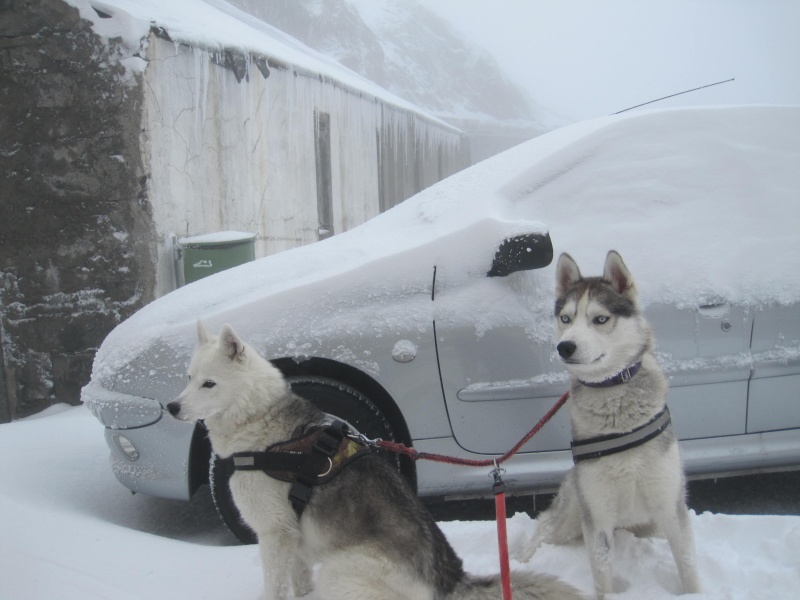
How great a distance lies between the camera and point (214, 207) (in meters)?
6.99

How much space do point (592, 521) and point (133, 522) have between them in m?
2.40

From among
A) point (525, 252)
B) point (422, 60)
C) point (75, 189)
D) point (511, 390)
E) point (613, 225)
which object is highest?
point (422, 60)

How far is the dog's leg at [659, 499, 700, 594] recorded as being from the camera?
7.06ft

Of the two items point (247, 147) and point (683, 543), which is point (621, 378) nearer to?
point (683, 543)

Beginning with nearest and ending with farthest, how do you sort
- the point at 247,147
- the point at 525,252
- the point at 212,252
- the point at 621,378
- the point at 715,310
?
1. the point at 621,378
2. the point at 525,252
3. the point at 715,310
4. the point at 212,252
5. the point at 247,147

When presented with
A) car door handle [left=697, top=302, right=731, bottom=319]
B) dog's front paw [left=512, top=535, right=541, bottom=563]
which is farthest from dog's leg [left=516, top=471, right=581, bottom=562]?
car door handle [left=697, top=302, right=731, bottom=319]

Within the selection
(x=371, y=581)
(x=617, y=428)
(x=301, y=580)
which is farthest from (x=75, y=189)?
(x=617, y=428)

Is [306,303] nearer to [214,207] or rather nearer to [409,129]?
[214,207]

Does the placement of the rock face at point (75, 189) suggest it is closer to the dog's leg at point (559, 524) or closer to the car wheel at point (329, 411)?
the car wheel at point (329, 411)

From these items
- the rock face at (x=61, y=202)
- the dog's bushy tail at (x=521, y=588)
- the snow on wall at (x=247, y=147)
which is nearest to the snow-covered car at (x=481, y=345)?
the dog's bushy tail at (x=521, y=588)

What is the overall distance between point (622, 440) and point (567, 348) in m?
0.38

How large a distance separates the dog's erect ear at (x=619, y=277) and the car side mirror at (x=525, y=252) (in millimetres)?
461

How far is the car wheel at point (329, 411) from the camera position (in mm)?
2790

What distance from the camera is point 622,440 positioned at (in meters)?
2.13
